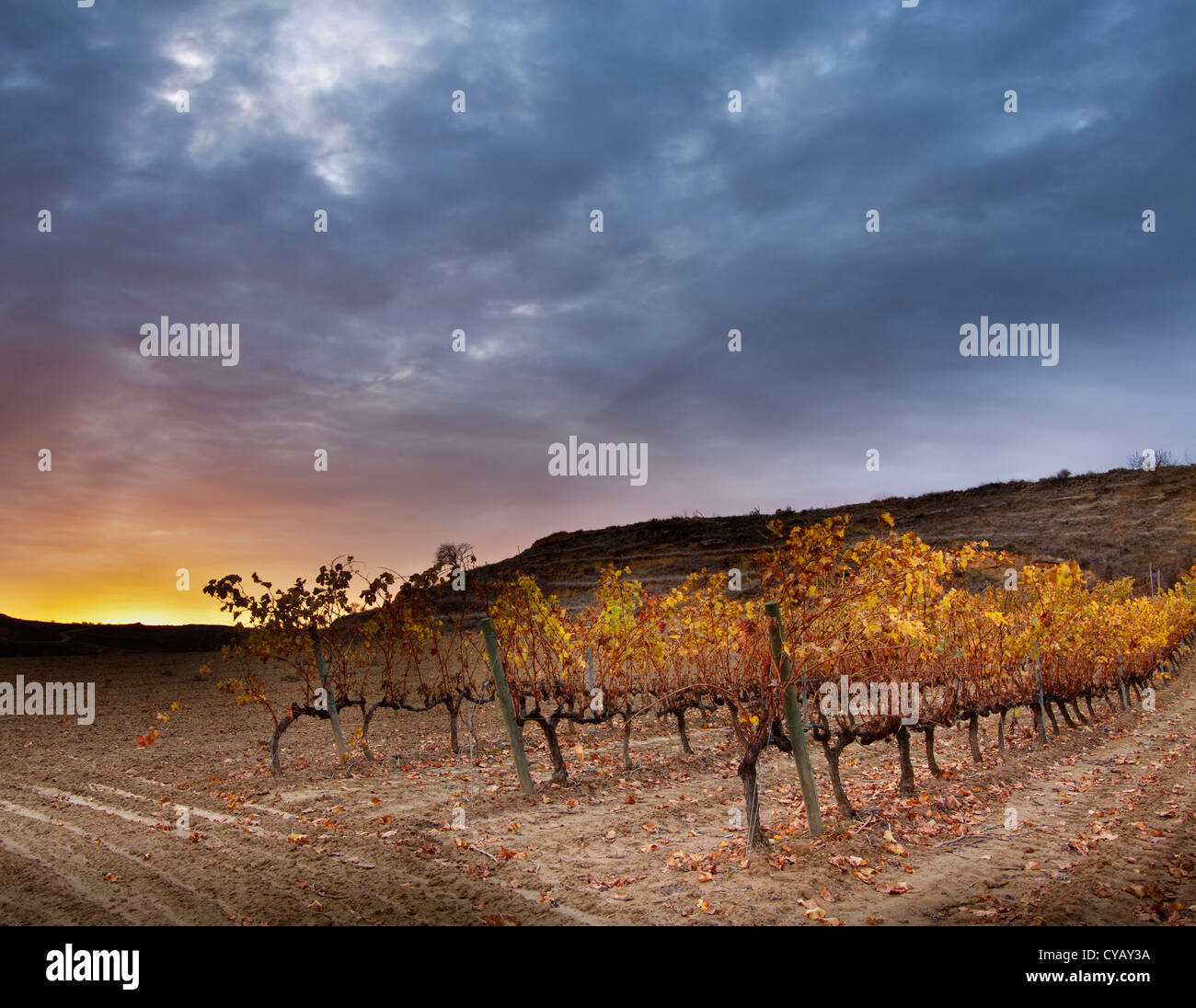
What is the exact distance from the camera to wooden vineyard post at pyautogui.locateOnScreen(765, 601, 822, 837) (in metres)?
7.26

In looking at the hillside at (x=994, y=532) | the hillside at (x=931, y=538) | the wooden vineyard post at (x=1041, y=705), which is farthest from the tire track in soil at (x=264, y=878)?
the hillside at (x=994, y=532)

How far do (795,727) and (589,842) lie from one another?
8.36ft

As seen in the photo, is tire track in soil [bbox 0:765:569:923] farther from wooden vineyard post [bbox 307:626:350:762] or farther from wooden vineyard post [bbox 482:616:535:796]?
wooden vineyard post [bbox 307:626:350:762]

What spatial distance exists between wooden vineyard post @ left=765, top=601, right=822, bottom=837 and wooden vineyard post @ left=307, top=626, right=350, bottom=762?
8689 millimetres

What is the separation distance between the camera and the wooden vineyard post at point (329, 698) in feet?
43.6

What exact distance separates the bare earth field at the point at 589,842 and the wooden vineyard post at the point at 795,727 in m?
0.25

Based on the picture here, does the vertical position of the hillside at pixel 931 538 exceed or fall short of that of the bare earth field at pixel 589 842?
it exceeds it

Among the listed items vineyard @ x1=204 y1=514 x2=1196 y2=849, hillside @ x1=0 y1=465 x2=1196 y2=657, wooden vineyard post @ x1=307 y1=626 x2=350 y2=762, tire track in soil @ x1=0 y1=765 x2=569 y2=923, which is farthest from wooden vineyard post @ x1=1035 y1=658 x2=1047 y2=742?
hillside @ x1=0 y1=465 x2=1196 y2=657

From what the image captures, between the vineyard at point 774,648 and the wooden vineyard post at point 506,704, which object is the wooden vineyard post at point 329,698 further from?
the wooden vineyard post at point 506,704

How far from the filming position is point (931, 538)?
51.7m

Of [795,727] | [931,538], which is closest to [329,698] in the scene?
[795,727]

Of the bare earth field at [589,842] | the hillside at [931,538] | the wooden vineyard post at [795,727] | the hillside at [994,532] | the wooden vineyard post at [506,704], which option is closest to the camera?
the bare earth field at [589,842]

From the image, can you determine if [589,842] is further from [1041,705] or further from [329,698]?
[1041,705]

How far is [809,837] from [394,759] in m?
8.39
